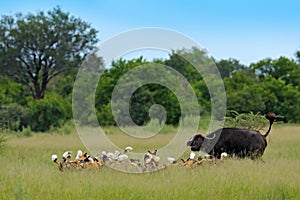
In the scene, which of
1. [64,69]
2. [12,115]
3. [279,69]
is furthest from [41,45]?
[279,69]

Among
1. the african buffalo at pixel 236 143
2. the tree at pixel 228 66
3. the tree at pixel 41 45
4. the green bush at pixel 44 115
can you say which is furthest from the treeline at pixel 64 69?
the african buffalo at pixel 236 143

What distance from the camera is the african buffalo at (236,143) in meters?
10.5

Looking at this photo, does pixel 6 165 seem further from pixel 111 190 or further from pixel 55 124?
pixel 55 124

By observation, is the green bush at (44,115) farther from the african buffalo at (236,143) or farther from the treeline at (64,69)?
the african buffalo at (236,143)

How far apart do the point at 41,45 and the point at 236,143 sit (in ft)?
89.6

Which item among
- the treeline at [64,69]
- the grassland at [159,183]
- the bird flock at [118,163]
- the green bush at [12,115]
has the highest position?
the treeline at [64,69]

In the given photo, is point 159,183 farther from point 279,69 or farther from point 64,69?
point 279,69

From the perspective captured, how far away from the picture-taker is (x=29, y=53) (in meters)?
36.0

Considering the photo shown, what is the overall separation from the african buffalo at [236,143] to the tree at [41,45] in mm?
26917

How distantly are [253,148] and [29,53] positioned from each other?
1115 inches

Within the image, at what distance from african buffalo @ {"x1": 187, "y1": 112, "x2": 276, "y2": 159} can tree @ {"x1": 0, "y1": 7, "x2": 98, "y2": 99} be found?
2692cm

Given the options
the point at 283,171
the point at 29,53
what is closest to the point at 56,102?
the point at 29,53

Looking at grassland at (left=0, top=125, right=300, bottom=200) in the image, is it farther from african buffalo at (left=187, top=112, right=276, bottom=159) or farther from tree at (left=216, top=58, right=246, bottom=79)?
tree at (left=216, top=58, right=246, bottom=79)

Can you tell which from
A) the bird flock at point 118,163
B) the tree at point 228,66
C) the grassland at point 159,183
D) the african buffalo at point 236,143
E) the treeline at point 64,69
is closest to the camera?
the grassland at point 159,183
